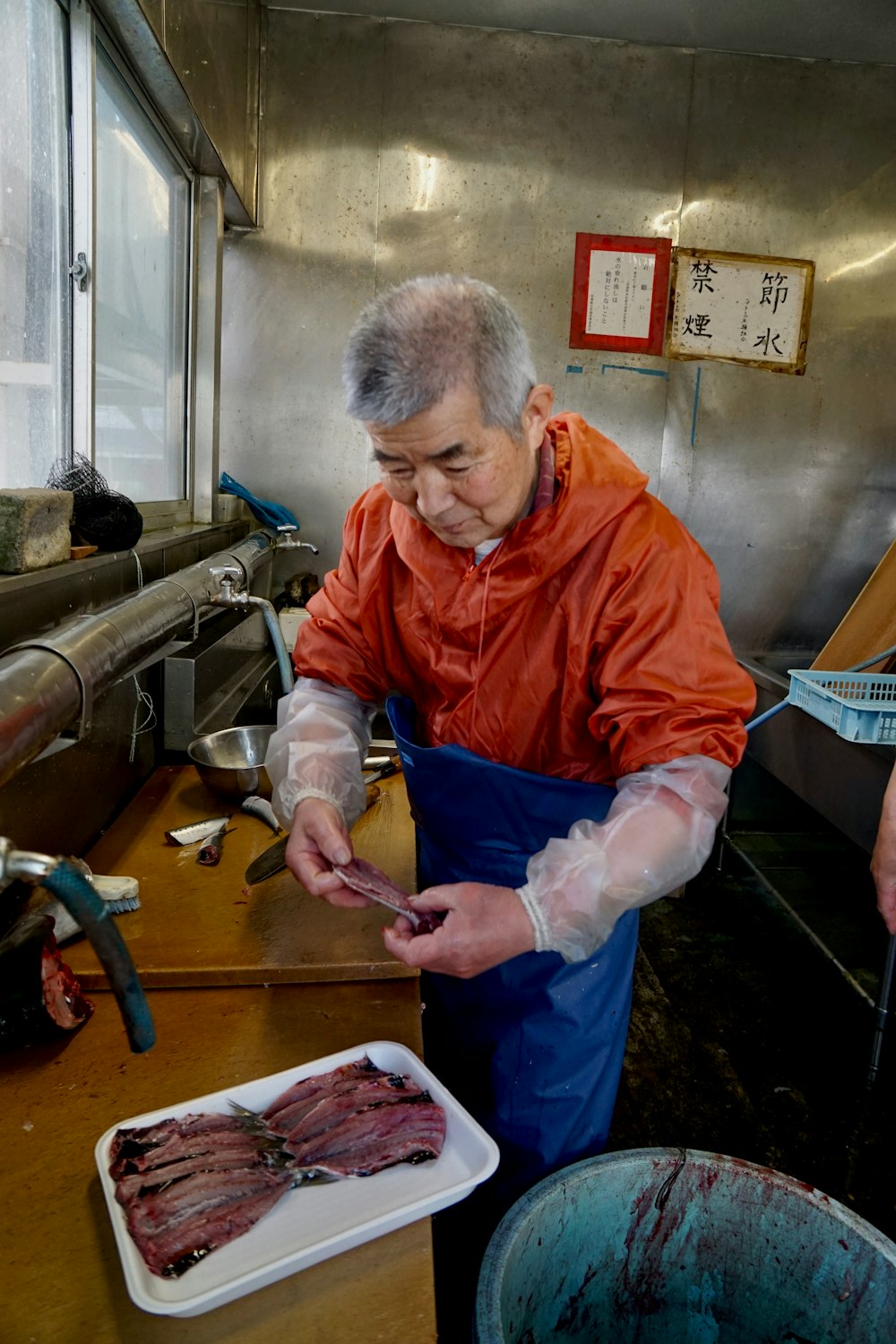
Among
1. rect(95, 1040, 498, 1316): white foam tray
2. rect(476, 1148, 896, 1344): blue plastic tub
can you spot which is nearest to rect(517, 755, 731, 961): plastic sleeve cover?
rect(95, 1040, 498, 1316): white foam tray

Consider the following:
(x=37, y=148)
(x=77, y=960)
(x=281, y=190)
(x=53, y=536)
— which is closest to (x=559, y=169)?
(x=281, y=190)

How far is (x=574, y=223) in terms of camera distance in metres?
3.84

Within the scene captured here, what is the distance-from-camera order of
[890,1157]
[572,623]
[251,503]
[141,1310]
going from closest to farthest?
[141,1310] < [572,623] < [890,1157] < [251,503]

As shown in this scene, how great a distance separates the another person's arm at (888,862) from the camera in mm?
1722

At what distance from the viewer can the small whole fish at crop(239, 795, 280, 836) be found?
2070mm

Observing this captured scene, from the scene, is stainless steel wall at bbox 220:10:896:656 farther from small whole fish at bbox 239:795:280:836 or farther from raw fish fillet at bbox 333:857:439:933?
raw fish fillet at bbox 333:857:439:933

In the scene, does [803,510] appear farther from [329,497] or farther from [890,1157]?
[890,1157]

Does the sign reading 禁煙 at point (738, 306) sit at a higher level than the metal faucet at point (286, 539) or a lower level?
higher

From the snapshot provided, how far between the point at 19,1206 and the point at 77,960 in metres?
0.50

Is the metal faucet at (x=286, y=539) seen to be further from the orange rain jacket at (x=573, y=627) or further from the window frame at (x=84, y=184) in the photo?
the orange rain jacket at (x=573, y=627)

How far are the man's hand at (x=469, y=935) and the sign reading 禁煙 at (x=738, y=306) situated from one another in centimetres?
342

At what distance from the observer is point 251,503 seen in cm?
387

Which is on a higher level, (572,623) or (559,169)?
(559,169)

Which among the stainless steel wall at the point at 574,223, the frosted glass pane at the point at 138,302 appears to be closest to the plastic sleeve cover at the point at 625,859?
the frosted glass pane at the point at 138,302
